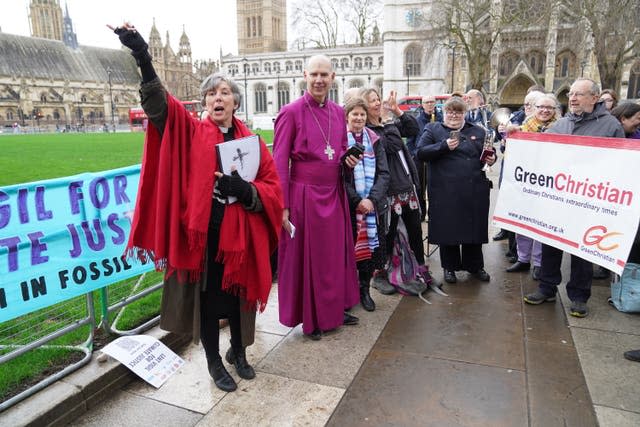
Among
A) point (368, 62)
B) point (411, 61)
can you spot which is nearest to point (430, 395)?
point (411, 61)

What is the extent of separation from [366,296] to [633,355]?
207 centimetres

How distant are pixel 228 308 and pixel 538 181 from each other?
299cm

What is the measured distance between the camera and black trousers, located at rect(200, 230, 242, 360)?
2.91m

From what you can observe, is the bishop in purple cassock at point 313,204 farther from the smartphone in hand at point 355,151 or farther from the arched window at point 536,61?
the arched window at point 536,61

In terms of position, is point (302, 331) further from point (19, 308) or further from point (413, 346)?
point (19, 308)

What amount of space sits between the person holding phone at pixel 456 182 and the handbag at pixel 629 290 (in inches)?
48.4

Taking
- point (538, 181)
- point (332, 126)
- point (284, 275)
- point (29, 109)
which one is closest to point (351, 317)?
point (284, 275)

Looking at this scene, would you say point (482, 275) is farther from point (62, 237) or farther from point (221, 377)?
point (62, 237)

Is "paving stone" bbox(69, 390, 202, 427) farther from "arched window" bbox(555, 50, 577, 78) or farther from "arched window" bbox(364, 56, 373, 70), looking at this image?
"arched window" bbox(364, 56, 373, 70)

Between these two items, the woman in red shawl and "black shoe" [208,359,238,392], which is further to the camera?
"black shoe" [208,359,238,392]

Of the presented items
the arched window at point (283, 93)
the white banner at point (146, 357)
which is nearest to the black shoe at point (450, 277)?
the white banner at point (146, 357)

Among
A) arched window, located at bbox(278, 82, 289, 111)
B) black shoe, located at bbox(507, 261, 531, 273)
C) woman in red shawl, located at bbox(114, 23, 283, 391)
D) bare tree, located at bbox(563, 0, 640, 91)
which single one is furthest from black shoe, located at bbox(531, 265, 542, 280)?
arched window, located at bbox(278, 82, 289, 111)

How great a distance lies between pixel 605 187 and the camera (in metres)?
3.68

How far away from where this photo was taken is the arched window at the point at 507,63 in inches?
1779
